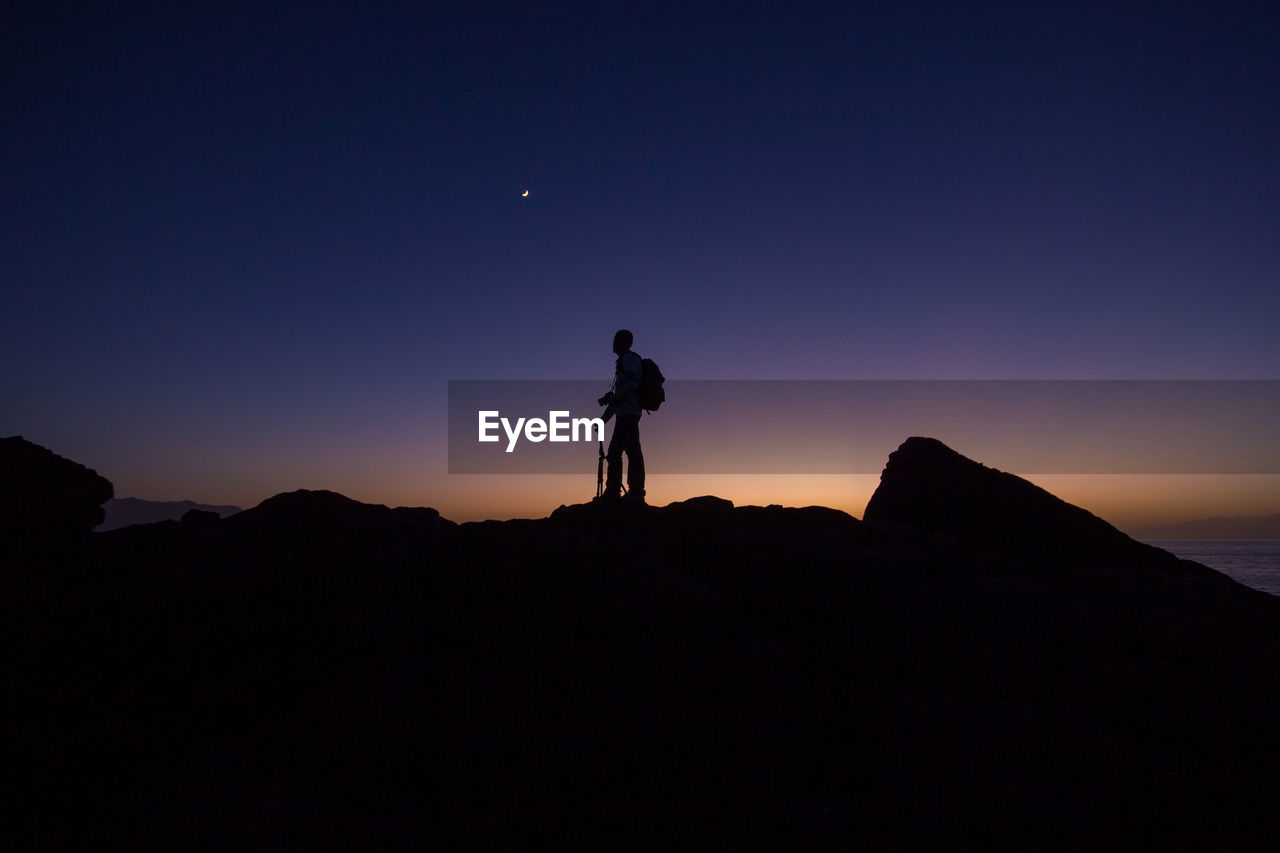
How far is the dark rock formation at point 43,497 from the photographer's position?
787 cm

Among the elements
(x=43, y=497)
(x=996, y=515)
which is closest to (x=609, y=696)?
(x=43, y=497)

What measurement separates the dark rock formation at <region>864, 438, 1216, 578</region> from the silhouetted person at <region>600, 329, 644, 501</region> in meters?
3.89

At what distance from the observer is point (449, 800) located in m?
4.32

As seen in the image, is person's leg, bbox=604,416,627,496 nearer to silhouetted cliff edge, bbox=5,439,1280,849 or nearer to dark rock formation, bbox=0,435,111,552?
silhouetted cliff edge, bbox=5,439,1280,849

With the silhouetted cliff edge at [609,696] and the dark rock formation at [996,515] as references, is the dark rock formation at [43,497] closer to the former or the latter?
the silhouetted cliff edge at [609,696]

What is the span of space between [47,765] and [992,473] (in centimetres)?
1272

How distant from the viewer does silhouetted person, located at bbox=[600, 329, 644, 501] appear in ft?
35.8

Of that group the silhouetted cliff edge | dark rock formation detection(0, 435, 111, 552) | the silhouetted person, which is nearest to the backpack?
the silhouetted person

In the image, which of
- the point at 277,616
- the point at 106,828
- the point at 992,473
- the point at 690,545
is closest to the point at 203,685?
the point at 277,616

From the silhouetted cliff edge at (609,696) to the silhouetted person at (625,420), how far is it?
3254 millimetres

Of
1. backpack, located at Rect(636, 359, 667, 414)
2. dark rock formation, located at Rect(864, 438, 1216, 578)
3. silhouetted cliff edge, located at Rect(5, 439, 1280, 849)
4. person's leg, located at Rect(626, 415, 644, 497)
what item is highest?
backpack, located at Rect(636, 359, 667, 414)

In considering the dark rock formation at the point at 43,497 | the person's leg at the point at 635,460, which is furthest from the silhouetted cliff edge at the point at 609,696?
the person's leg at the point at 635,460

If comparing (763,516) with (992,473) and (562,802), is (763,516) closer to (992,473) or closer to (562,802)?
(992,473)

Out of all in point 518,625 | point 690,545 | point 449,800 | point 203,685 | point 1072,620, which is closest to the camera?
point 449,800
